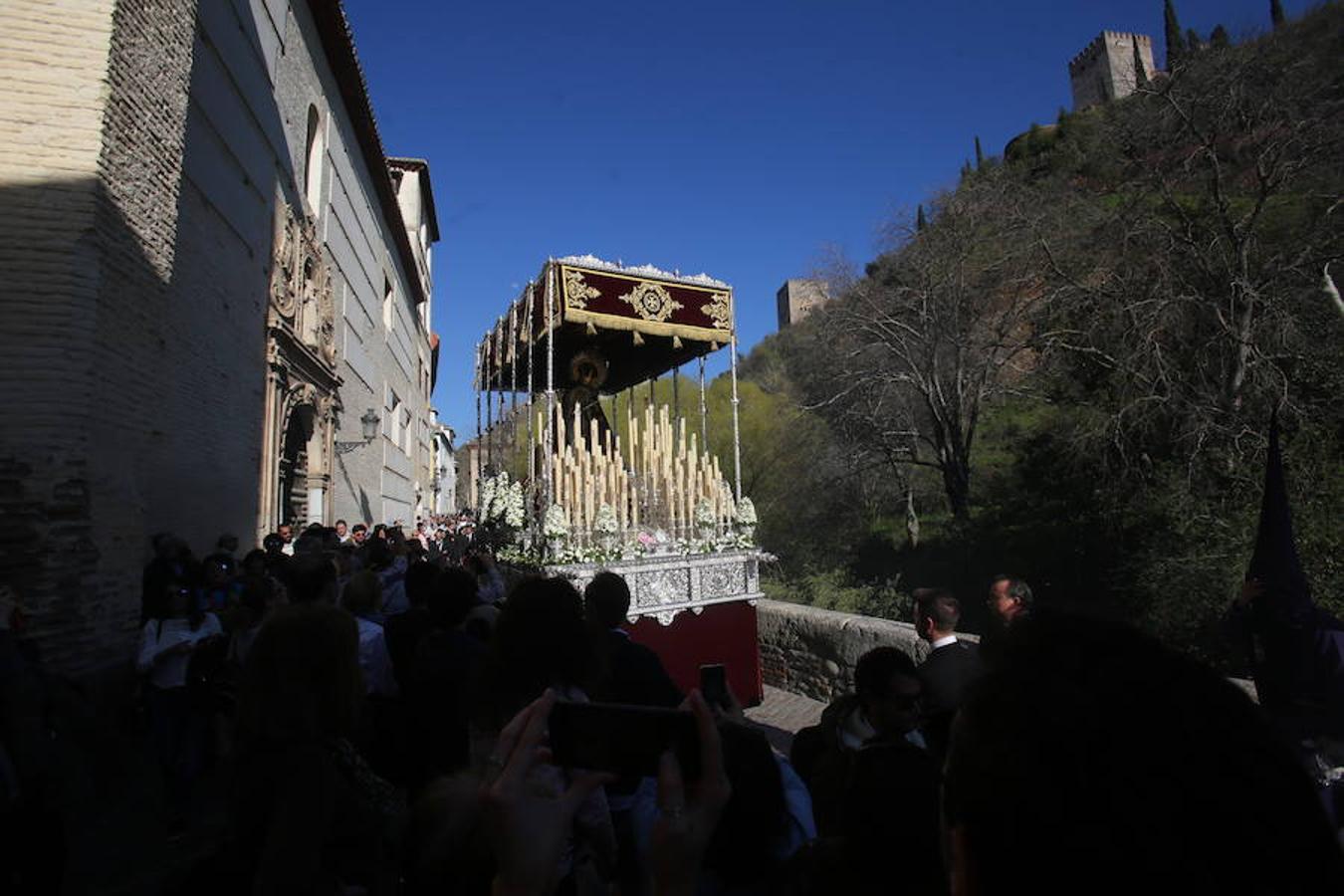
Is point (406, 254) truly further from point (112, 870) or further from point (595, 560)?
point (112, 870)

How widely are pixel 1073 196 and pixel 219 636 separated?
1530 centimetres

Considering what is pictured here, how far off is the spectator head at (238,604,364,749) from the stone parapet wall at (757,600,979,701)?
5.54 meters

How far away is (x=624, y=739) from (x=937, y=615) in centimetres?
277

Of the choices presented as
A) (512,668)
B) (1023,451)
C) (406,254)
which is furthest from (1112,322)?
(406,254)

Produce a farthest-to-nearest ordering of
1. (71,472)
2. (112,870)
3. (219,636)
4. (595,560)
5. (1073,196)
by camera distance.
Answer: (1073,196), (595,560), (71,472), (219,636), (112,870)

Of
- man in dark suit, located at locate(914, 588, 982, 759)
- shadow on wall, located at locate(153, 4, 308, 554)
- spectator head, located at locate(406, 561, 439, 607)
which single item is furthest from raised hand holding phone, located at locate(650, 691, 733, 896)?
shadow on wall, located at locate(153, 4, 308, 554)

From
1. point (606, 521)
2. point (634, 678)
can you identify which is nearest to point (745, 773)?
point (634, 678)

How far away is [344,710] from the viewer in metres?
1.84

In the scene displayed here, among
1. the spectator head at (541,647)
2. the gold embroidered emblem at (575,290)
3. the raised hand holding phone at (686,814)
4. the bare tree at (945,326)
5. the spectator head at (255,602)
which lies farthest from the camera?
the bare tree at (945,326)

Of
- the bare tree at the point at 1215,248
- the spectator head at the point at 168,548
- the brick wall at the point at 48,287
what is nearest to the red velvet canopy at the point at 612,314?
the spectator head at the point at 168,548

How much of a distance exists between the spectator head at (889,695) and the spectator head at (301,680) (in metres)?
1.54

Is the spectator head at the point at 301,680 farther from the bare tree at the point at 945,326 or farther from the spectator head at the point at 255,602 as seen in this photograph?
the bare tree at the point at 945,326

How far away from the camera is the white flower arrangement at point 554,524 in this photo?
7410 millimetres

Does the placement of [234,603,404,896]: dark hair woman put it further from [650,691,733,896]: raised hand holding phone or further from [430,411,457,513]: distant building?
[430,411,457,513]: distant building
